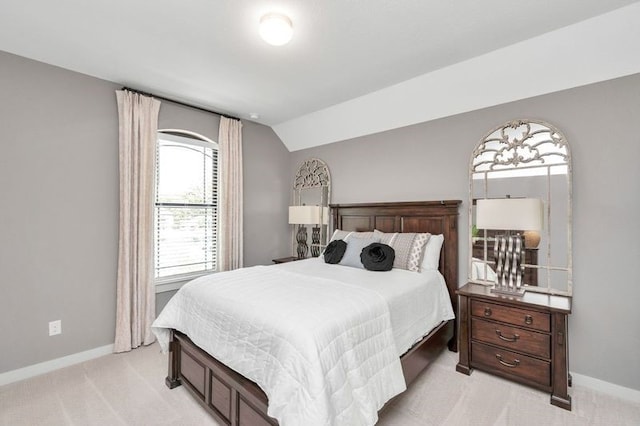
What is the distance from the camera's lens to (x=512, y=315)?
2.35 meters

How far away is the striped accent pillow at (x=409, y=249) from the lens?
291 centimetres

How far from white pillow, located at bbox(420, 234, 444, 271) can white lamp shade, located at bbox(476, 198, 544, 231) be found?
0.53 m

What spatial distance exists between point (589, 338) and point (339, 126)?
131 inches

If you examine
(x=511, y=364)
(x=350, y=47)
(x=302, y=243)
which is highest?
(x=350, y=47)

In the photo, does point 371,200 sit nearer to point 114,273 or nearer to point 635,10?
point 635,10

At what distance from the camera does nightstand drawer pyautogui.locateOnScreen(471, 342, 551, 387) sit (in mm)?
2217

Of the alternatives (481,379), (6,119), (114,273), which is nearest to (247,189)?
(114,273)

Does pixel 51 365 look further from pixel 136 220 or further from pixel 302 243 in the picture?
pixel 302 243

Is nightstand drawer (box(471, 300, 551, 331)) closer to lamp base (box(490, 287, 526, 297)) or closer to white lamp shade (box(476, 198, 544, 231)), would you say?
lamp base (box(490, 287, 526, 297))

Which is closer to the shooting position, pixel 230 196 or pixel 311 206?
pixel 230 196

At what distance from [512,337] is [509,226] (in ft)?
2.91

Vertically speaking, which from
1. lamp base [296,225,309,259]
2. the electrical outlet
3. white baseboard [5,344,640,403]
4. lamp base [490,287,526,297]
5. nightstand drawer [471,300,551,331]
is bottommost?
white baseboard [5,344,640,403]

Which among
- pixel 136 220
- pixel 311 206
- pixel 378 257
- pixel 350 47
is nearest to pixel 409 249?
pixel 378 257

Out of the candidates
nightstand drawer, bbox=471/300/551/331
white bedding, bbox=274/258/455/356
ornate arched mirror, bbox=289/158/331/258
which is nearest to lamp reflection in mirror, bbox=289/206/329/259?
ornate arched mirror, bbox=289/158/331/258
